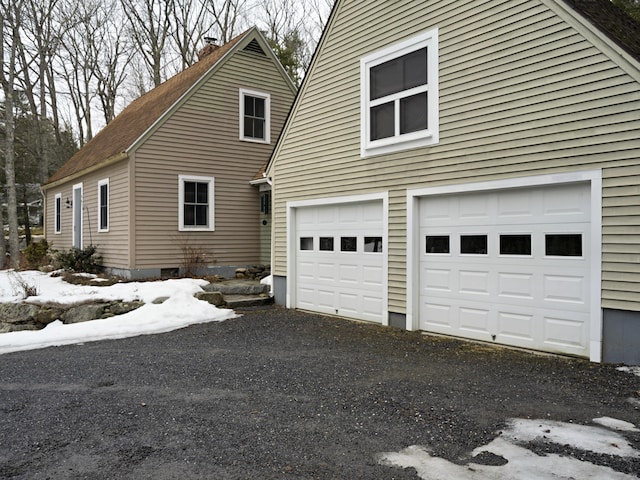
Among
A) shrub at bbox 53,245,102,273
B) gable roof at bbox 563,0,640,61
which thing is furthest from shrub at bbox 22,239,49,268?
gable roof at bbox 563,0,640,61

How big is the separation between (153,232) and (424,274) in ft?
25.4

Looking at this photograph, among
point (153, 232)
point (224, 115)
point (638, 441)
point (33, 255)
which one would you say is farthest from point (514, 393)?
point (33, 255)

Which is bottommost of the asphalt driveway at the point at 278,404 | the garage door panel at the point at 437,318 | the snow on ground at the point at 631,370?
the asphalt driveway at the point at 278,404

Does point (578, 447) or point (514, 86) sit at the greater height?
point (514, 86)

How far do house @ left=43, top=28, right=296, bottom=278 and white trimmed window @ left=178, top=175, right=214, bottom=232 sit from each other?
1.1 inches

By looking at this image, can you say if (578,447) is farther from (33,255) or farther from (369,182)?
(33,255)

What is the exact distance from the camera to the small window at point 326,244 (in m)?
A: 9.51

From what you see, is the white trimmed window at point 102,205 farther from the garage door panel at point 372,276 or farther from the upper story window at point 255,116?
the garage door panel at point 372,276

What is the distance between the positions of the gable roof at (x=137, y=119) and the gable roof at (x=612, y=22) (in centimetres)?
963

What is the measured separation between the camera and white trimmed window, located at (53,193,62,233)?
18019 mm

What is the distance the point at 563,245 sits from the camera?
19.8 ft

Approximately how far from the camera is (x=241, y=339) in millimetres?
7496

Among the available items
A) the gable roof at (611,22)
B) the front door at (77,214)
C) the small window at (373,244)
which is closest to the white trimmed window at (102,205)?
the front door at (77,214)

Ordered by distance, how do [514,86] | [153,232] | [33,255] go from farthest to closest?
[33,255]
[153,232]
[514,86]
